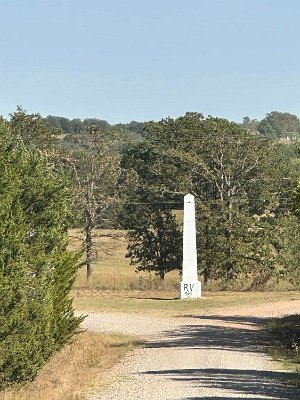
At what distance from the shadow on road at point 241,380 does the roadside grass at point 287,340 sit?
53 centimetres

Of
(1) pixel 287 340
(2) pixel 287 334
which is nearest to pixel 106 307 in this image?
(2) pixel 287 334

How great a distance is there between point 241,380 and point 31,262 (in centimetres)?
518

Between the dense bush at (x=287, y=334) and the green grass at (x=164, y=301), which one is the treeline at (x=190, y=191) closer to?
the green grass at (x=164, y=301)

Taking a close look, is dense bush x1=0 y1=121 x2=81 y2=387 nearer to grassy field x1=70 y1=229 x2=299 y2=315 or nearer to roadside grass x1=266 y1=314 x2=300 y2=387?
roadside grass x1=266 y1=314 x2=300 y2=387

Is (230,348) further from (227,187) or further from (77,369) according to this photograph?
(227,187)

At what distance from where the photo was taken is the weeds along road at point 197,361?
603 inches

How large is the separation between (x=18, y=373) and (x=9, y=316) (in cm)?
136

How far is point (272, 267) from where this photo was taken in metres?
47.9

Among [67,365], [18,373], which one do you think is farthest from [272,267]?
[18,373]

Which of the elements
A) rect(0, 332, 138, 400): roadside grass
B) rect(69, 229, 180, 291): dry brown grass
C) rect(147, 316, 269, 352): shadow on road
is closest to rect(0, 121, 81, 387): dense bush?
rect(0, 332, 138, 400): roadside grass

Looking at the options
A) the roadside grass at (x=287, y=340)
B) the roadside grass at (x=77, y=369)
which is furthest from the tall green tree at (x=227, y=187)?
the roadside grass at (x=77, y=369)

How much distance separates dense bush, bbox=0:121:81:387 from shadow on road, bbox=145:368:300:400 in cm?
294

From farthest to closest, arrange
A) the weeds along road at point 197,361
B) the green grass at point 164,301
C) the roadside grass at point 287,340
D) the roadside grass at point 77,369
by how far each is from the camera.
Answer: the green grass at point 164,301
the roadside grass at point 287,340
the roadside grass at point 77,369
the weeds along road at point 197,361

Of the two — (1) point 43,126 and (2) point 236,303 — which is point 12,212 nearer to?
(2) point 236,303
